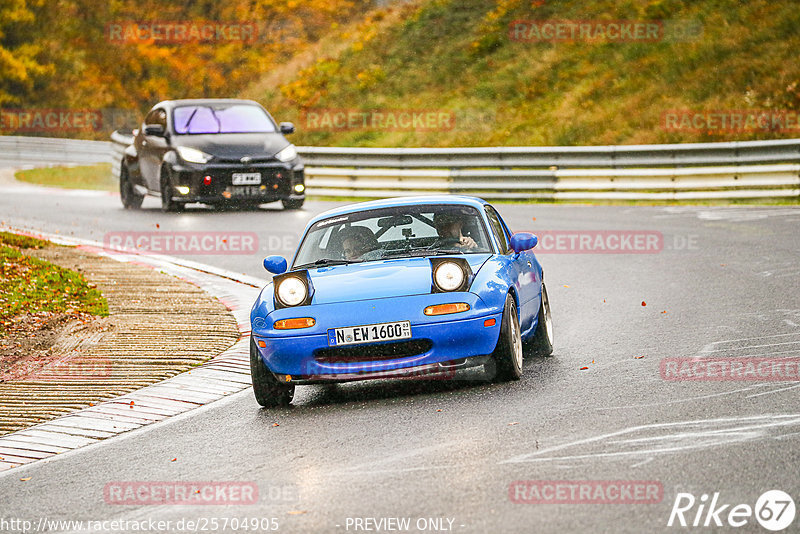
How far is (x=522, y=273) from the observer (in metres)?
8.65

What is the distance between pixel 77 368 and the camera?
9.19 m

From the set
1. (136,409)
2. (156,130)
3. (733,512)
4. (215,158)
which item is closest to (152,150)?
(156,130)

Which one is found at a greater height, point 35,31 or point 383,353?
point 35,31

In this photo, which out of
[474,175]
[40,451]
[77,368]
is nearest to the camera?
[40,451]

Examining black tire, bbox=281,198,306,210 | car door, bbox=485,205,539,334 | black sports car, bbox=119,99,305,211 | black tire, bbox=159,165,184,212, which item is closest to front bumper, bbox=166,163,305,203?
black sports car, bbox=119,99,305,211

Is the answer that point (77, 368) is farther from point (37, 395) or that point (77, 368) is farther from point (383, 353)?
point (383, 353)

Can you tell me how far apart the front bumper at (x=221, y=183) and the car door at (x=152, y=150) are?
28.1 inches

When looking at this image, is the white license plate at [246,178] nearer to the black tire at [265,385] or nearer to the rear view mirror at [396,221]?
the rear view mirror at [396,221]

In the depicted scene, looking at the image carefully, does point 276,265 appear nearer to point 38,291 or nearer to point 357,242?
point 357,242

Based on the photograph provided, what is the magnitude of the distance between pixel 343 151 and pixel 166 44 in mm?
37495

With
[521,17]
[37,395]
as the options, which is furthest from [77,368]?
[521,17]

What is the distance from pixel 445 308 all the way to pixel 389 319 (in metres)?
0.35

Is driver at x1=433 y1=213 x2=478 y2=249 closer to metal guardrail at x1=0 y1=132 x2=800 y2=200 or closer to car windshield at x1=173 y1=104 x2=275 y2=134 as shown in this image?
car windshield at x1=173 y1=104 x2=275 y2=134

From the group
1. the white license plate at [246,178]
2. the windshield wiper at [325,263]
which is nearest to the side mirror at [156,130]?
the white license plate at [246,178]
